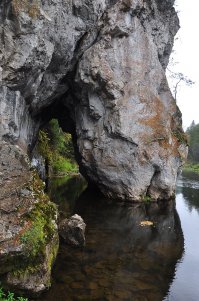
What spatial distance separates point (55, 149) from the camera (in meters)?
38.2

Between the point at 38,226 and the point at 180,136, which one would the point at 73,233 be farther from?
Result: the point at 180,136

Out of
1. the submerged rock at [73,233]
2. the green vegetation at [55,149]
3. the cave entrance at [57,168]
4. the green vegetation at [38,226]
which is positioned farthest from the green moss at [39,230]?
the green vegetation at [55,149]

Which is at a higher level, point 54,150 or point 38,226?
point 54,150

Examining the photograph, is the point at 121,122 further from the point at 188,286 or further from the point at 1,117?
the point at 188,286

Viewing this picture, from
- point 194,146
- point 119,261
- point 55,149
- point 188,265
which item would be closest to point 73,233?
point 119,261

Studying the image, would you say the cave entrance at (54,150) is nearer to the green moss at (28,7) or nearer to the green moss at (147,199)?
the green moss at (147,199)

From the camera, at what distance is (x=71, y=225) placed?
13.2 metres

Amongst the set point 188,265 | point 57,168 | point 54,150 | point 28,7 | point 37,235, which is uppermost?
point 28,7

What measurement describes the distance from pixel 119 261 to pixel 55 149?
26.9m

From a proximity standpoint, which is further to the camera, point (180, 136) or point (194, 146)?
point (194, 146)

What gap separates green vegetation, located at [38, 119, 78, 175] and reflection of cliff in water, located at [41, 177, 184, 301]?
1509 cm

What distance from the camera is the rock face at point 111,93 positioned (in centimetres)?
1848

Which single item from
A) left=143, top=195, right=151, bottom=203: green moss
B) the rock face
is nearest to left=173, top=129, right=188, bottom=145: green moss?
the rock face

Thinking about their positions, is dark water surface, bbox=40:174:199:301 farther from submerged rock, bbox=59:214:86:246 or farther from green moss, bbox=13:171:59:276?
green moss, bbox=13:171:59:276
